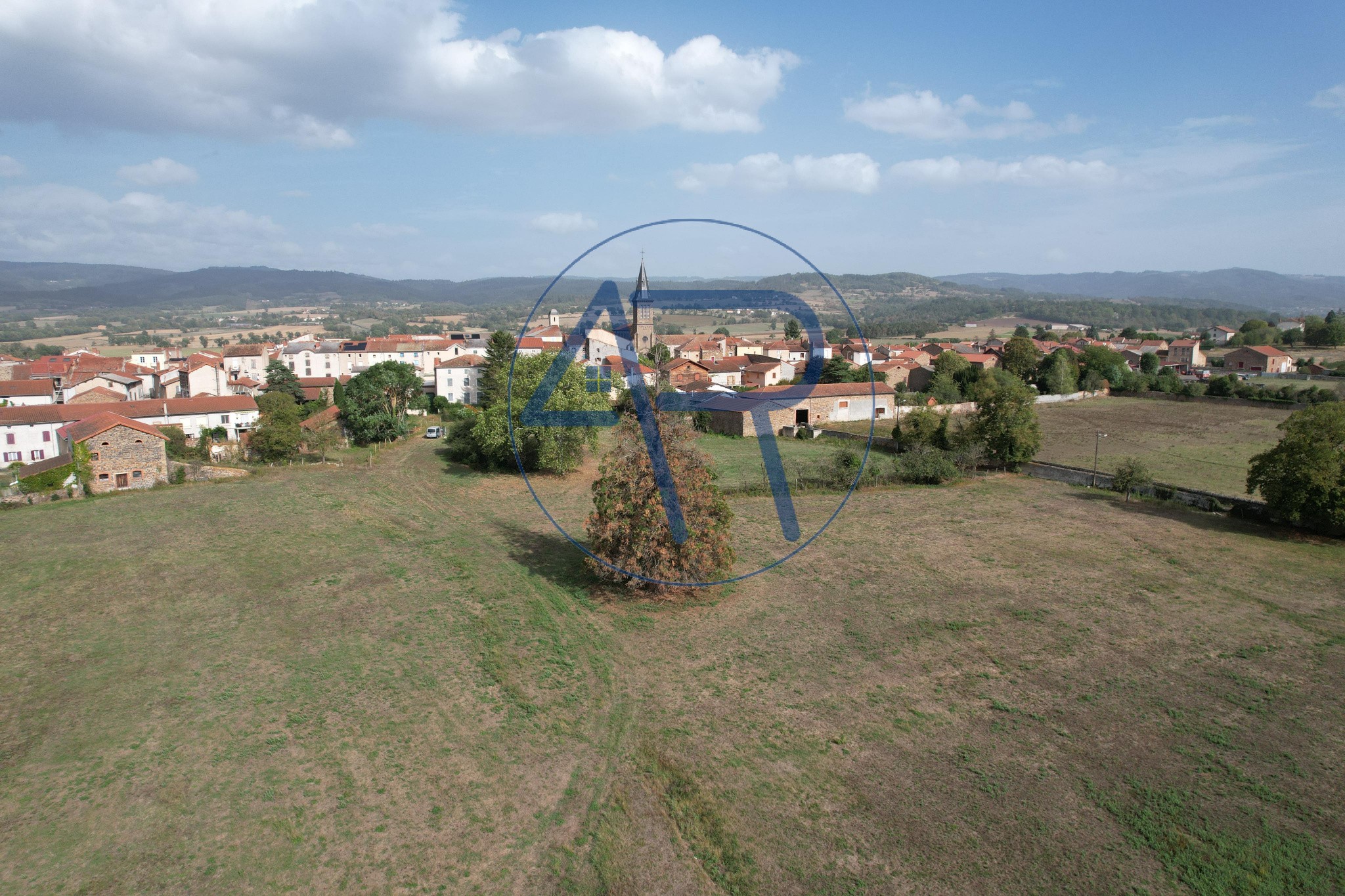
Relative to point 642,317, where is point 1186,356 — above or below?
below

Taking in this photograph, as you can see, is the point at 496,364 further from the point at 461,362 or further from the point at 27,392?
the point at 27,392

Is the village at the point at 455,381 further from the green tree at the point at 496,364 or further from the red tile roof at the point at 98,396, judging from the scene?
the green tree at the point at 496,364

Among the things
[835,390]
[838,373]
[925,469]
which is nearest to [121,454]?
[925,469]

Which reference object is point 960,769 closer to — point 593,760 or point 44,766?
point 593,760

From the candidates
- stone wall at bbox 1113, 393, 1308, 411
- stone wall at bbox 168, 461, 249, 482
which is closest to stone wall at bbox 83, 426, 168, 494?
stone wall at bbox 168, 461, 249, 482

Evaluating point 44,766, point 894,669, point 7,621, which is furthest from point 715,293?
point 7,621

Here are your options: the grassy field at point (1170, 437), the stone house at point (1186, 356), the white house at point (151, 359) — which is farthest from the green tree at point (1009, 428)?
the white house at point (151, 359)

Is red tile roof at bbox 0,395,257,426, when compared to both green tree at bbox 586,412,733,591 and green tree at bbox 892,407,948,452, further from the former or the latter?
green tree at bbox 892,407,948,452
